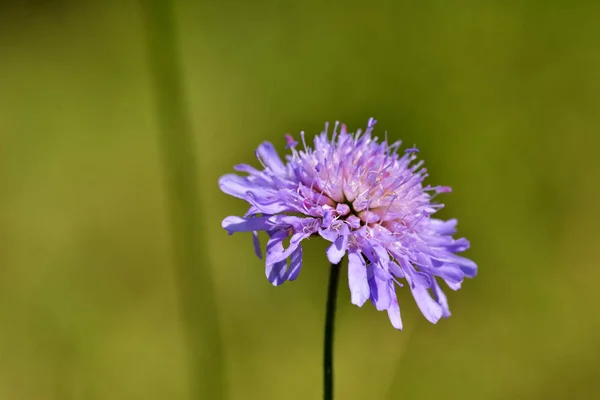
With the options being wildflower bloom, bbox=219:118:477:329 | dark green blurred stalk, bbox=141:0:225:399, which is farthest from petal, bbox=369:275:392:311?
dark green blurred stalk, bbox=141:0:225:399

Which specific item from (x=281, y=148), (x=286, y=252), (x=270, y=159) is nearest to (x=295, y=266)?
(x=286, y=252)

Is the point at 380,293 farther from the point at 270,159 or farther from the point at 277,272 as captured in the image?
the point at 270,159

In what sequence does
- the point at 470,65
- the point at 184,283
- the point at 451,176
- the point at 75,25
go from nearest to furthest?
the point at 184,283 → the point at 451,176 → the point at 470,65 → the point at 75,25

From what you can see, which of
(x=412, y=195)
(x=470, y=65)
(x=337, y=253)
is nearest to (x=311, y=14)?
(x=470, y=65)

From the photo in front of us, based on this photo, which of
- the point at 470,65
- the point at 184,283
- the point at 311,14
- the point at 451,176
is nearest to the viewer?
the point at 184,283

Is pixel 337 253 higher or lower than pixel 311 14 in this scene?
lower

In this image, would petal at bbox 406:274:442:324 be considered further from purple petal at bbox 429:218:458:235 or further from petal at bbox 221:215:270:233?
petal at bbox 221:215:270:233

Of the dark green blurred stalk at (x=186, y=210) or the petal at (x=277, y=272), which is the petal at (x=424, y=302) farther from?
the dark green blurred stalk at (x=186, y=210)

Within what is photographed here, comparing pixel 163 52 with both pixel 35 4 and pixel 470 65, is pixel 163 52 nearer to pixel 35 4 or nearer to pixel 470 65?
pixel 470 65
